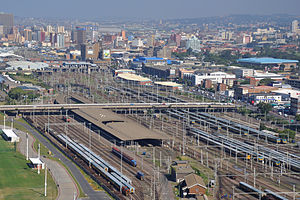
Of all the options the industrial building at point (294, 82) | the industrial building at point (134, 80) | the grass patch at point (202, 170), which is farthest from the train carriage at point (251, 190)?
the industrial building at point (134, 80)

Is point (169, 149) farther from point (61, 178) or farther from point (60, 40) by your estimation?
point (60, 40)

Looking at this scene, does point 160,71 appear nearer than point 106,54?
Yes

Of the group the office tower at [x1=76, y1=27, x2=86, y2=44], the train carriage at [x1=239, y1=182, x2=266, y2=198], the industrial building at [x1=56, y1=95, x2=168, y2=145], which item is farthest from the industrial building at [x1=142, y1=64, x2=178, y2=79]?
the office tower at [x1=76, y1=27, x2=86, y2=44]

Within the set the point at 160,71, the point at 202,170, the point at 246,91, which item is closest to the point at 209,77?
the point at 160,71

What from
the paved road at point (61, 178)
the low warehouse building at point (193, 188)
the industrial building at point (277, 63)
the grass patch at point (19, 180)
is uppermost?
the industrial building at point (277, 63)

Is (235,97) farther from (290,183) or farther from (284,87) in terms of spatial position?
(290,183)

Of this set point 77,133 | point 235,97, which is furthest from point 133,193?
point 235,97

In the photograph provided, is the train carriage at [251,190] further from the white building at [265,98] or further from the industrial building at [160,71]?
the industrial building at [160,71]
